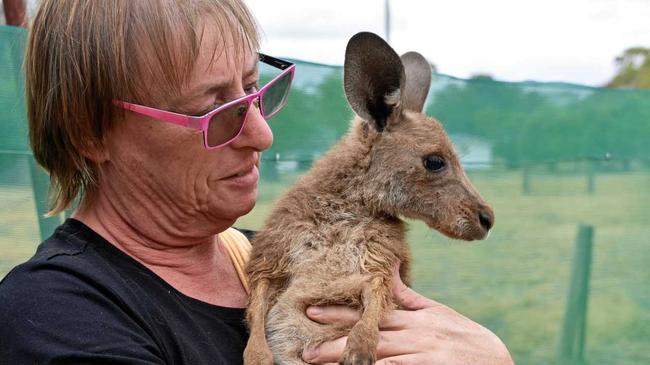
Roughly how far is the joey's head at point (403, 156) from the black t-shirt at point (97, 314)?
0.81m

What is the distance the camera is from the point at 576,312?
18.7ft

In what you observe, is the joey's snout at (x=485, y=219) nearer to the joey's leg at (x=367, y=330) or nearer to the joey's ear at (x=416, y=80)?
the joey's ear at (x=416, y=80)

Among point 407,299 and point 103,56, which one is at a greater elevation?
point 103,56

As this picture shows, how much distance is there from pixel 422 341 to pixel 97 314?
0.91 metres

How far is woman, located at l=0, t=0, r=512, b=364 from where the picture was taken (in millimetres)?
1959

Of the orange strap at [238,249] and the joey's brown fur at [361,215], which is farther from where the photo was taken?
the orange strap at [238,249]

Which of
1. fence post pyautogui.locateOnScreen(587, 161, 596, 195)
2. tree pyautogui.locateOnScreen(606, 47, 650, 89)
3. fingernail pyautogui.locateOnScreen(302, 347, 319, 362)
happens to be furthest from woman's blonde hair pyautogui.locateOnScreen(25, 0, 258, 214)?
tree pyautogui.locateOnScreen(606, 47, 650, 89)

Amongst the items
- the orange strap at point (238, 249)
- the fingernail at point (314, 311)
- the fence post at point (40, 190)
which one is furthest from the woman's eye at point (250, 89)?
the fence post at point (40, 190)

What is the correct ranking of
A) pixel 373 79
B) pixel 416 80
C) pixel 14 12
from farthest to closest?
1. pixel 14 12
2. pixel 416 80
3. pixel 373 79

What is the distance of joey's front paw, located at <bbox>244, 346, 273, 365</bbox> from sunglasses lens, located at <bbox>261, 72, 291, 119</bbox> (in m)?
0.75

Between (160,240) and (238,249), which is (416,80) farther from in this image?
(160,240)

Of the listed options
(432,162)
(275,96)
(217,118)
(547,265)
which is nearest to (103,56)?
(217,118)

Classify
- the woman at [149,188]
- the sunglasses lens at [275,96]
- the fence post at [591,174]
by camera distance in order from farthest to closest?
the fence post at [591,174]
the sunglasses lens at [275,96]
the woman at [149,188]

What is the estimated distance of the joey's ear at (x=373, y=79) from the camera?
2.71m
